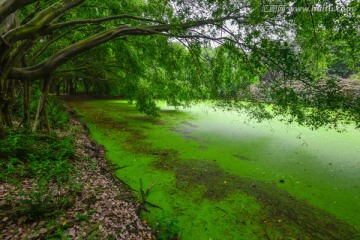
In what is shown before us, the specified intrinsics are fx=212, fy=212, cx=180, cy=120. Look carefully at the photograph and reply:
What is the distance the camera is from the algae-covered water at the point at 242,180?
349 centimetres

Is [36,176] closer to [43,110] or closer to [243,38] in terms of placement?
[43,110]

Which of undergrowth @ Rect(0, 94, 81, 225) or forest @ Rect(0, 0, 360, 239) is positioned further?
forest @ Rect(0, 0, 360, 239)

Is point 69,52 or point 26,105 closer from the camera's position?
point 69,52

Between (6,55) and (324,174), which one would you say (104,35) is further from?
(324,174)

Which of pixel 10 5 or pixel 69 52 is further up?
pixel 10 5

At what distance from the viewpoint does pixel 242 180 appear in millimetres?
5125

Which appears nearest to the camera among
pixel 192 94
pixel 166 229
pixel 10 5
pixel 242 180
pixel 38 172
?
pixel 10 5

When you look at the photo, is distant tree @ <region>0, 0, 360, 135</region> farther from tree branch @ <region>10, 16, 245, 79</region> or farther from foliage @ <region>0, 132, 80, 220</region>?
foliage @ <region>0, 132, 80, 220</region>

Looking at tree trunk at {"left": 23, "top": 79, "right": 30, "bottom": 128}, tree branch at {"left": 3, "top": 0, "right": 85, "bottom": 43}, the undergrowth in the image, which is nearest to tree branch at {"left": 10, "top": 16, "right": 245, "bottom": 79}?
tree trunk at {"left": 23, "top": 79, "right": 30, "bottom": 128}

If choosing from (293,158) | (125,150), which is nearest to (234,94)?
(293,158)

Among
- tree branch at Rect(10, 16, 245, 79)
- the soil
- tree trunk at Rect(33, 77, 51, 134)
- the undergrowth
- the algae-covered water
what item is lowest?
the algae-covered water

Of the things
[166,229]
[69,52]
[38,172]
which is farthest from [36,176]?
[69,52]

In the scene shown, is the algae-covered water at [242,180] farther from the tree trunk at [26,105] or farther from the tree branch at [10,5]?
the tree branch at [10,5]

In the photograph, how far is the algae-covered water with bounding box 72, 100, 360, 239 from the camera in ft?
11.5
